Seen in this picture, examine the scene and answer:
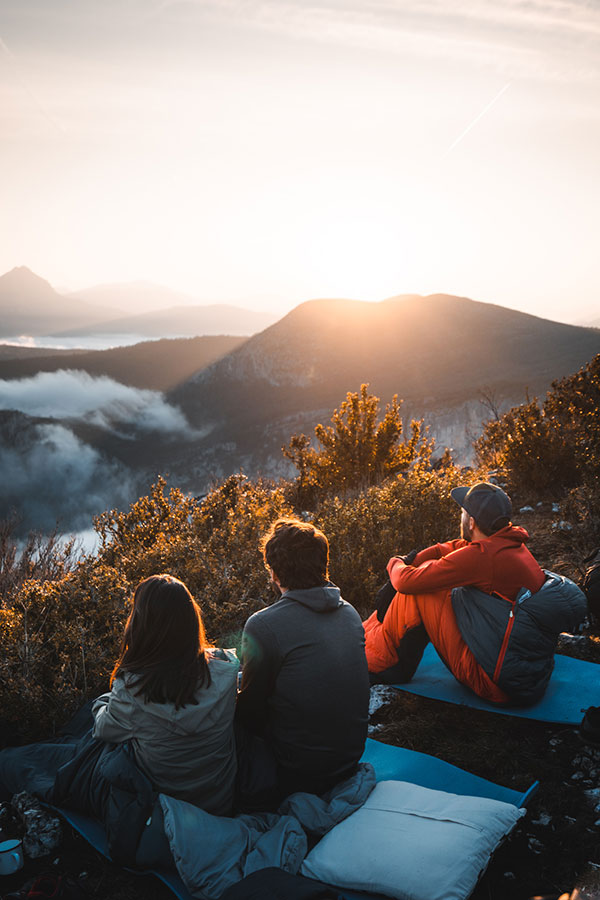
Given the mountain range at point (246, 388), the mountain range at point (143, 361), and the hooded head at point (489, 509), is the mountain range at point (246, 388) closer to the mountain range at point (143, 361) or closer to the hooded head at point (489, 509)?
the mountain range at point (143, 361)

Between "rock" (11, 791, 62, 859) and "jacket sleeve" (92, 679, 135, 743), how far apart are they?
1.84ft

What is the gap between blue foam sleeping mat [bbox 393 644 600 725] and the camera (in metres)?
3.81

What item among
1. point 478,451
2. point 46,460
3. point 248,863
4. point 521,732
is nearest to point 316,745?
point 248,863

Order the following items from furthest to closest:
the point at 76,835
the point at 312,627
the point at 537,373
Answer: the point at 537,373, the point at 76,835, the point at 312,627

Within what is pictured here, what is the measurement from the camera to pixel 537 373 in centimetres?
7169

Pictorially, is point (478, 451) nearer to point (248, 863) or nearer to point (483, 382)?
point (248, 863)

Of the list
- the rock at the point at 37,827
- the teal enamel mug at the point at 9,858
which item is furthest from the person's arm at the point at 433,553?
the teal enamel mug at the point at 9,858

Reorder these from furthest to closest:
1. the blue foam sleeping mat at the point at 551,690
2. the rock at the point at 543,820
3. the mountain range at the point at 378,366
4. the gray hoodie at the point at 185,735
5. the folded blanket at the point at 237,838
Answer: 1. the mountain range at the point at 378,366
2. the blue foam sleeping mat at the point at 551,690
3. the rock at the point at 543,820
4. the gray hoodie at the point at 185,735
5. the folded blanket at the point at 237,838

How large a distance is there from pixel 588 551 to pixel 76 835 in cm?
537

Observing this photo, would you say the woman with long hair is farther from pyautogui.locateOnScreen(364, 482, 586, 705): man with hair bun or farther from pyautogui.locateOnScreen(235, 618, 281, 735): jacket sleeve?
pyautogui.locateOnScreen(364, 482, 586, 705): man with hair bun

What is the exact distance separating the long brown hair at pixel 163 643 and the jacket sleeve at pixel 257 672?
0.25 m

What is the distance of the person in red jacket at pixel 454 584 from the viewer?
3.65 m

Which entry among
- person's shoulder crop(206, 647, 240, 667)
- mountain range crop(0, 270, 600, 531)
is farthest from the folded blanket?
mountain range crop(0, 270, 600, 531)

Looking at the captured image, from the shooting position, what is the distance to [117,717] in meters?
2.69
